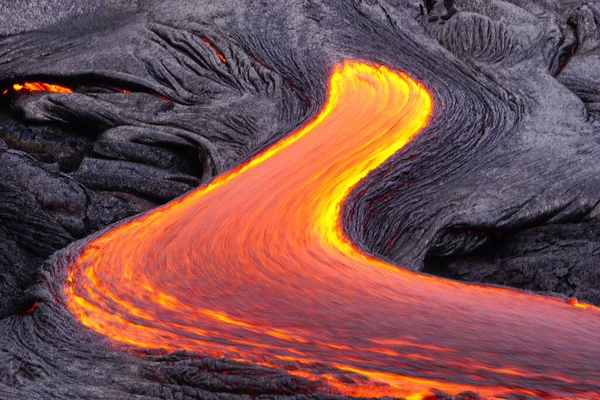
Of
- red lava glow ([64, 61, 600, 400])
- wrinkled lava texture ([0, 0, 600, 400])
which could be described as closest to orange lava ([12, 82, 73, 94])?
wrinkled lava texture ([0, 0, 600, 400])

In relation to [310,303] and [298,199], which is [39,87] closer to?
[298,199]

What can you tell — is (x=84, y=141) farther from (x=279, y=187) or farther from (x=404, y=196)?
(x=404, y=196)

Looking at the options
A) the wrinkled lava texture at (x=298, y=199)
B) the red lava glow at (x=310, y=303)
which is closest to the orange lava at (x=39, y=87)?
the wrinkled lava texture at (x=298, y=199)

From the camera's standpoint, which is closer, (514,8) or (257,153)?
(257,153)

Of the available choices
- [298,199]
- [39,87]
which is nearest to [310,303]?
[298,199]

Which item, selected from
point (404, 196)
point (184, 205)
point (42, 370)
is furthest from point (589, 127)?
point (42, 370)

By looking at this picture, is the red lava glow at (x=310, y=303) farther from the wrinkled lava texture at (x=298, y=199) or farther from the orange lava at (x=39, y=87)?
the orange lava at (x=39, y=87)

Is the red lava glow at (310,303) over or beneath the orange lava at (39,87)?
beneath
